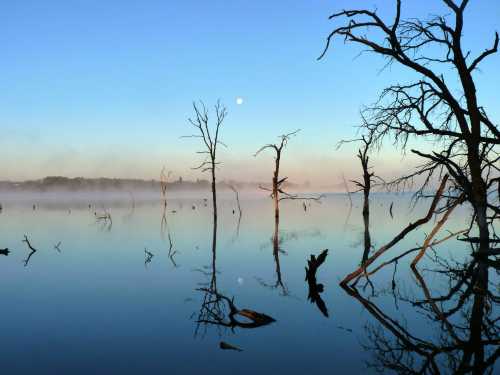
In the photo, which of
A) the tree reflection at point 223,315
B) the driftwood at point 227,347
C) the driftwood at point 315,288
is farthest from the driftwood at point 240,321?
the driftwood at point 315,288

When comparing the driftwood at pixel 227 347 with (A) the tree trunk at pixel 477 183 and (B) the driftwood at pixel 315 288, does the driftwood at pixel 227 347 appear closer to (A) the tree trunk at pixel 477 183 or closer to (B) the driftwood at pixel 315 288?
(B) the driftwood at pixel 315 288

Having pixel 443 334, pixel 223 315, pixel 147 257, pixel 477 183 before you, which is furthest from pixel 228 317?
pixel 147 257

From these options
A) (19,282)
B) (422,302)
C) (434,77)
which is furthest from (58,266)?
(434,77)

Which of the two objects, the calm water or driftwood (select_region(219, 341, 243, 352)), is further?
driftwood (select_region(219, 341, 243, 352))

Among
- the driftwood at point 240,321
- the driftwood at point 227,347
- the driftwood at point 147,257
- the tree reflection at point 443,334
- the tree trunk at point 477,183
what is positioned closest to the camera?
the tree reflection at point 443,334

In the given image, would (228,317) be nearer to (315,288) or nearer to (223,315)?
(223,315)

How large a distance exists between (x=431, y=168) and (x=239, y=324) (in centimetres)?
670

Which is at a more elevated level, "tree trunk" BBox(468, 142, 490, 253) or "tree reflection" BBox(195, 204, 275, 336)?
"tree trunk" BBox(468, 142, 490, 253)

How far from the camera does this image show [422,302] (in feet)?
34.0

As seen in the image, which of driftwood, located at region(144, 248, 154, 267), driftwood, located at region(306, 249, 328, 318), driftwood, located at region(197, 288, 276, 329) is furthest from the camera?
driftwood, located at region(144, 248, 154, 267)

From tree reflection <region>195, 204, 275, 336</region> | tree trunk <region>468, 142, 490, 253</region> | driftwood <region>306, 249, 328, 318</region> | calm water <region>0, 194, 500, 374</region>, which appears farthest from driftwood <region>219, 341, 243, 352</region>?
tree trunk <region>468, 142, 490, 253</region>

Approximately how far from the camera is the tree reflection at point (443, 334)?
6645 millimetres

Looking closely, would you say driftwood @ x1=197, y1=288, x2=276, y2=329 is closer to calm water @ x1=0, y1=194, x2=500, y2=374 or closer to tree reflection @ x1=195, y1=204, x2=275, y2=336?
tree reflection @ x1=195, y1=204, x2=275, y2=336

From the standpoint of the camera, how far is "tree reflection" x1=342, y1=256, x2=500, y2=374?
21.8 feet
